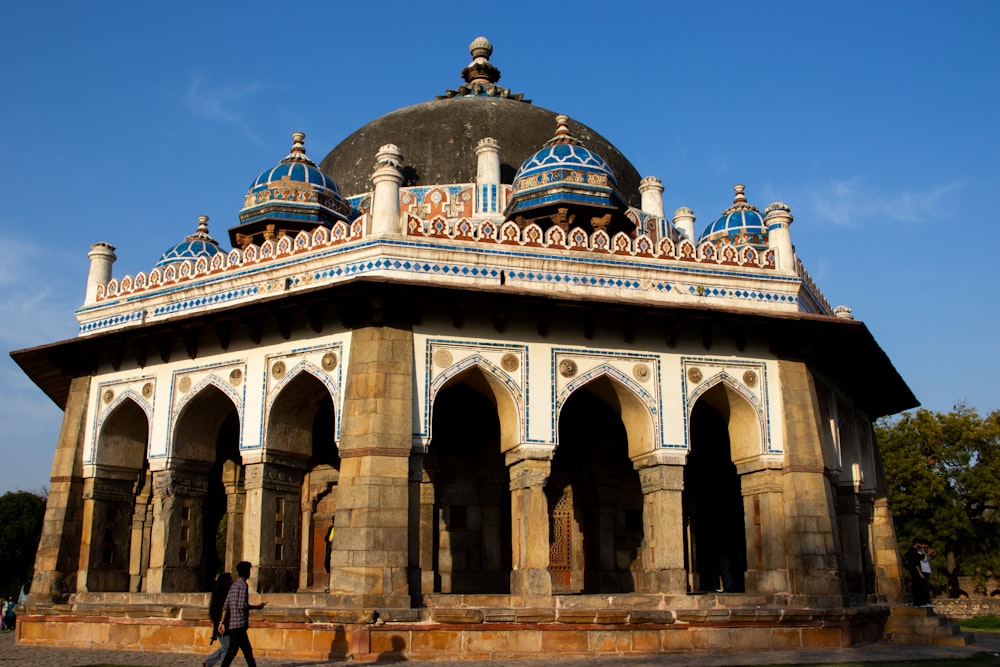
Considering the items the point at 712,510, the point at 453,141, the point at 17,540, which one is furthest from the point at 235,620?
the point at 17,540

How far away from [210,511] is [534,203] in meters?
8.05

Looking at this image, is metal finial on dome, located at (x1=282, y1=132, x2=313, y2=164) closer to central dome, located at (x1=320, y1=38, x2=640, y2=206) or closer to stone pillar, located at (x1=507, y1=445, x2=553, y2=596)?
central dome, located at (x1=320, y1=38, x2=640, y2=206)

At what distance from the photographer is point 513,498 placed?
12.9 m

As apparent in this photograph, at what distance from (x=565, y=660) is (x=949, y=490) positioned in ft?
90.9

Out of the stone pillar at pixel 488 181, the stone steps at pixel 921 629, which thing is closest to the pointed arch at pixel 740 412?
the stone steps at pixel 921 629

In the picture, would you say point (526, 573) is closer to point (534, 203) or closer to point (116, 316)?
point (534, 203)

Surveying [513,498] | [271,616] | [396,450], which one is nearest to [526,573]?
[513,498]

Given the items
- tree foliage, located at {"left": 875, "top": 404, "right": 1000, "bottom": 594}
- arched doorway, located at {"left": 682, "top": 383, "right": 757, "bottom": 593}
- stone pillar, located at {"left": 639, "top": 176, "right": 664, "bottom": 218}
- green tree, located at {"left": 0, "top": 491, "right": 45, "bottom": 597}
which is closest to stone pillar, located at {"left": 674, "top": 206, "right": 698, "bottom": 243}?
stone pillar, located at {"left": 639, "top": 176, "right": 664, "bottom": 218}

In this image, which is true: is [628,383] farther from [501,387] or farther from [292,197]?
[292,197]

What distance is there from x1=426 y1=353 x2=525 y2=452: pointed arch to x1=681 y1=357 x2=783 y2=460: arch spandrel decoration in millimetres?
2443

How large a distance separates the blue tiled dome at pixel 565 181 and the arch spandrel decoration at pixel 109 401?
629 centimetres

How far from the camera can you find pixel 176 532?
1398 cm

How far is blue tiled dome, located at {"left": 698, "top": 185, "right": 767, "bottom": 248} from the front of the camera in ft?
55.3

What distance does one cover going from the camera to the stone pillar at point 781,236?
47.6ft
